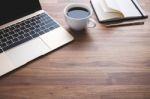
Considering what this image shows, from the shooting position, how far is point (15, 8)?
0.83 metres

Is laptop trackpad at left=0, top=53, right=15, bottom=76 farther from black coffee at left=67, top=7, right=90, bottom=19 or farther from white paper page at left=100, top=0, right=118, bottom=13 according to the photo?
white paper page at left=100, top=0, right=118, bottom=13

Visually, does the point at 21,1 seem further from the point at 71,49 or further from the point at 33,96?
the point at 33,96

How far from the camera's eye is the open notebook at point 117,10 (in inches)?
33.7

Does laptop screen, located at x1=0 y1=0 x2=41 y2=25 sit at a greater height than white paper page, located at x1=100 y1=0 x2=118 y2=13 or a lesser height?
greater

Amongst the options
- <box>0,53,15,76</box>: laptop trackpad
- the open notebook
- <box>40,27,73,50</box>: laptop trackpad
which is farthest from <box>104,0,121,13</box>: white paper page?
<box>0,53,15,76</box>: laptop trackpad

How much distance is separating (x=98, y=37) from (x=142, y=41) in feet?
0.49

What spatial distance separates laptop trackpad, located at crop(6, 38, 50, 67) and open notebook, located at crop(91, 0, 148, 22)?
24 cm

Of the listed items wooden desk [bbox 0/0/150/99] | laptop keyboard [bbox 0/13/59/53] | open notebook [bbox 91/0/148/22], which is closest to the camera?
wooden desk [bbox 0/0/150/99]

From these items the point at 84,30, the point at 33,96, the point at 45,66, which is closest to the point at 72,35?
the point at 84,30

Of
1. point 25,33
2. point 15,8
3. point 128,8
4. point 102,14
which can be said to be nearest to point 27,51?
point 25,33

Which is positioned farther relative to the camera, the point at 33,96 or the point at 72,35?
the point at 72,35

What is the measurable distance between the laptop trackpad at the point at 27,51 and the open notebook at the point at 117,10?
0.80ft

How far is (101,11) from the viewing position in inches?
34.9

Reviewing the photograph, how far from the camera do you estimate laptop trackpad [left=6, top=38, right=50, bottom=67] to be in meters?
0.71
